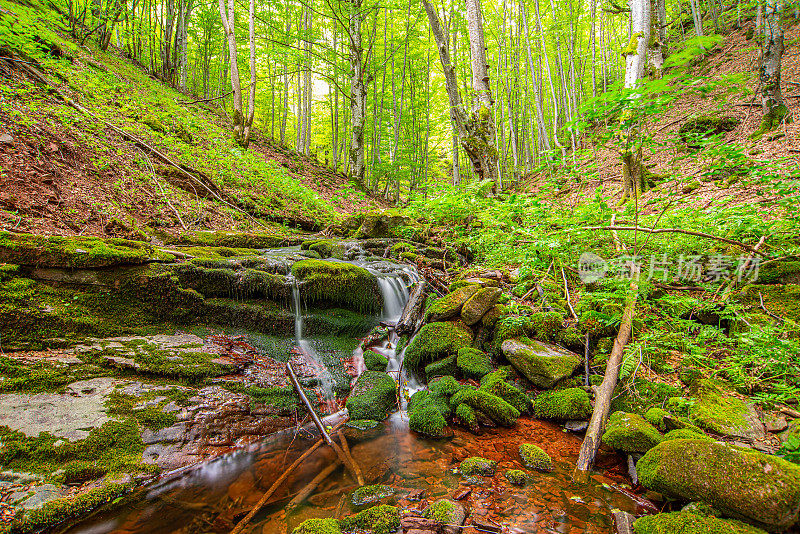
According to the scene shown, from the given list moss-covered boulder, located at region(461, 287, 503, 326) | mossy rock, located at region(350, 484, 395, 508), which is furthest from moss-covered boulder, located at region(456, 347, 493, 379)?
mossy rock, located at region(350, 484, 395, 508)

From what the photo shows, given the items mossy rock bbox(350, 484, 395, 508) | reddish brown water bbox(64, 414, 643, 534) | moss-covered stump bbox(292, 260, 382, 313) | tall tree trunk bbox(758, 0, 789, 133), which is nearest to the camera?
Result: reddish brown water bbox(64, 414, 643, 534)

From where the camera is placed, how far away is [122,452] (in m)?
2.86

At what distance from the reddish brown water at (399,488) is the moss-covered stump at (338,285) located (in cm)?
235

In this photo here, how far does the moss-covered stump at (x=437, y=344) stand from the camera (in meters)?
4.80

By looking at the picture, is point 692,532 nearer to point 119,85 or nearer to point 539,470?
point 539,470

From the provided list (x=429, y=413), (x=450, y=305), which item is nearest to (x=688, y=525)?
(x=429, y=413)

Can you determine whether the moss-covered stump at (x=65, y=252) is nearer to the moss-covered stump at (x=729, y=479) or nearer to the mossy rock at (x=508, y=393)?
the mossy rock at (x=508, y=393)

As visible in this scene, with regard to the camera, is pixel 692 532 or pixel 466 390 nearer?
pixel 692 532

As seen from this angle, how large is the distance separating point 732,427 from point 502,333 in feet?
7.84

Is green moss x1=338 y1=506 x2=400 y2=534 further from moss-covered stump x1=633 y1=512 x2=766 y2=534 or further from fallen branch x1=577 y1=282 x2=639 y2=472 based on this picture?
fallen branch x1=577 y1=282 x2=639 y2=472

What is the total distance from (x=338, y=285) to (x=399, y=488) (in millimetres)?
3358

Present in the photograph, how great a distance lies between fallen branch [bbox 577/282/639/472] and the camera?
2975 mm

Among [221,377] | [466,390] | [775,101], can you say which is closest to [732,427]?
[466,390]

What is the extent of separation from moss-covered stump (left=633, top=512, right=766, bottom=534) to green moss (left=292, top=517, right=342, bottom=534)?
201cm
